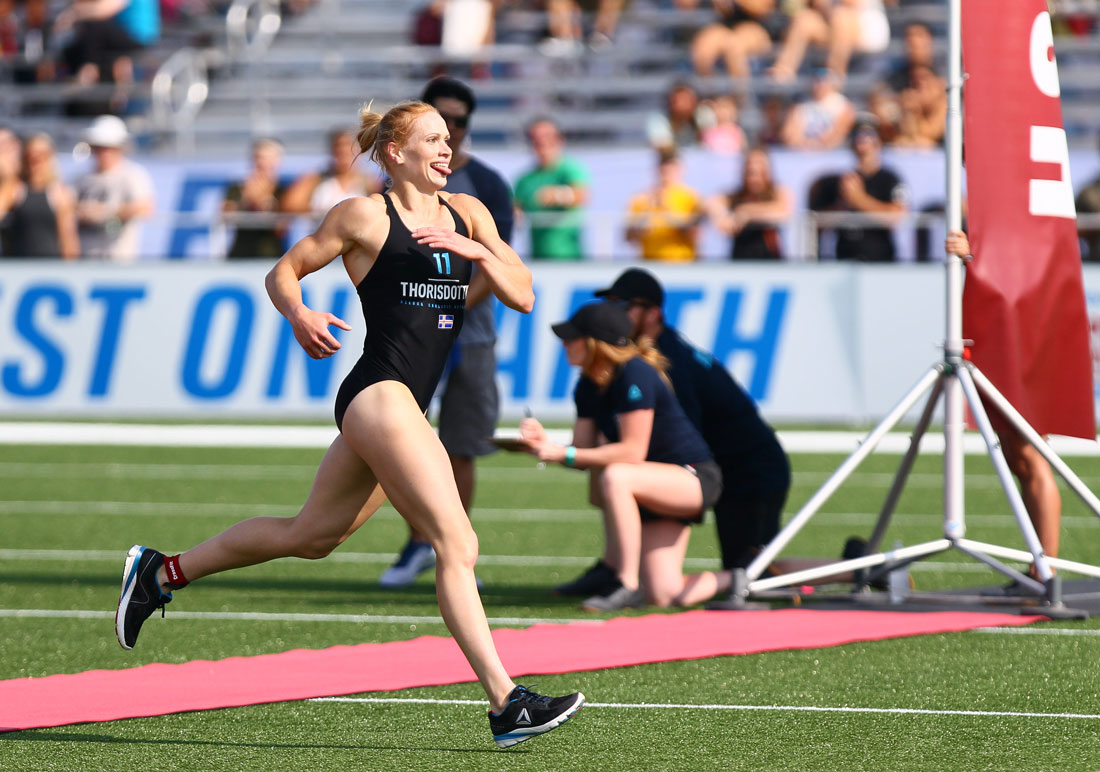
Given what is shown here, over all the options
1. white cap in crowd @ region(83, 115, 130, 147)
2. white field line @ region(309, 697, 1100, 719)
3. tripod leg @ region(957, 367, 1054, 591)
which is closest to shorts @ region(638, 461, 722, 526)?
tripod leg @ region(957, 367, 1054, 591)

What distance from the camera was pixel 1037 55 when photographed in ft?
25.1

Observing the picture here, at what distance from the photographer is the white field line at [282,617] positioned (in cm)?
757

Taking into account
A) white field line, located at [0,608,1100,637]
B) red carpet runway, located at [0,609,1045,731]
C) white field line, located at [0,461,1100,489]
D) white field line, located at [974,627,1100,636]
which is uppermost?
red carpet runway, located at [0,609,1045,731]

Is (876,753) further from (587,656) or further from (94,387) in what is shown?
(94,387)

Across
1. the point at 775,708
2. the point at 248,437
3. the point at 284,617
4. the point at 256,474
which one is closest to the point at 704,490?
the point at 284,617

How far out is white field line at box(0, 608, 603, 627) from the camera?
7.57 meters

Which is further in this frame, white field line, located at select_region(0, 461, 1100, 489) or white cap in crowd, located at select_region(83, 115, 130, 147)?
white cap in crowd, located at select_region(83, 115, 130, 147)

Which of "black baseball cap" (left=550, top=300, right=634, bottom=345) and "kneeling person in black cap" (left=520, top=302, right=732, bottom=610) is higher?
"black baseball cap" (left=550, top=300, right=634, bottom=345)

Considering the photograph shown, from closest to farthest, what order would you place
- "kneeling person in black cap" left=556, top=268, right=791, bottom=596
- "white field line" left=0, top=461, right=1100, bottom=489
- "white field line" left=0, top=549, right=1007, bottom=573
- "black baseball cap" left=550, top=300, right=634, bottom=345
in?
"black baseball cap" left=550, top=300, right=634, bottom=345 → "kneeling person in black cap" left=556, top=268, right=791, bottom=596 → "white field line" left=0, top=549, right=1007, bottom=573 → "white field line" left=0, top=461, right=1100, bottom=489

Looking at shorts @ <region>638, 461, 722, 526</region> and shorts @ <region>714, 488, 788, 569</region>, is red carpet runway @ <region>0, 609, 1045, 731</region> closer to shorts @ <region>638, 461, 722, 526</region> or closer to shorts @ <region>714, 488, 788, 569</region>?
shorts @ <region>638, 461, 722, 526</region>

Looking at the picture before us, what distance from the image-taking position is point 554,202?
1669 cm

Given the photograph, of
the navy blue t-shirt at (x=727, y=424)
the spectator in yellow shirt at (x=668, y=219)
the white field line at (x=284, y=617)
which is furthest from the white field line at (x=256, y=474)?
the white field line at (x=284, y=617)

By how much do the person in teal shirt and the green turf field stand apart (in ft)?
18.3

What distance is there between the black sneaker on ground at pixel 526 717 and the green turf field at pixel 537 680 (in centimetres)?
9
